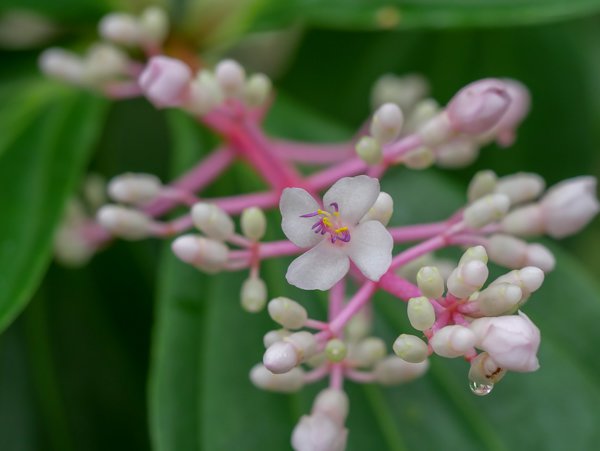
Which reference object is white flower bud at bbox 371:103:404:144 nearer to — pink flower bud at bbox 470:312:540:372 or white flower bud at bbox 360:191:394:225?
white flower bud at bbox 360:191:394:225

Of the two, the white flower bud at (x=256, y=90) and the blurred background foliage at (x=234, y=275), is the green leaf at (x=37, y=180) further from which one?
the white flower bud at (x=256, y=90)

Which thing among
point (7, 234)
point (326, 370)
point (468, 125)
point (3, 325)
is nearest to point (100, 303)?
point (7, 234)

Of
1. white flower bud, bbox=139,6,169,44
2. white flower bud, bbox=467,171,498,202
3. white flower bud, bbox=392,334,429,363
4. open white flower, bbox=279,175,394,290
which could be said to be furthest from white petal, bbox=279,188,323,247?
white flower bud, bbox=139,6,169,44

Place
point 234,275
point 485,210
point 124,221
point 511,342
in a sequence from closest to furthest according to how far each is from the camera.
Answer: point 511,342 → point 485,210 → point 124,221 → point 234,275

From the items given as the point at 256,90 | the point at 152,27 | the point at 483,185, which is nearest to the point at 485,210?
the point at 483,185

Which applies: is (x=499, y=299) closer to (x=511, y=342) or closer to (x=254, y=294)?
(x=511, y=342)

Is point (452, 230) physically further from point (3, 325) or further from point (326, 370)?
point (3, 325)
